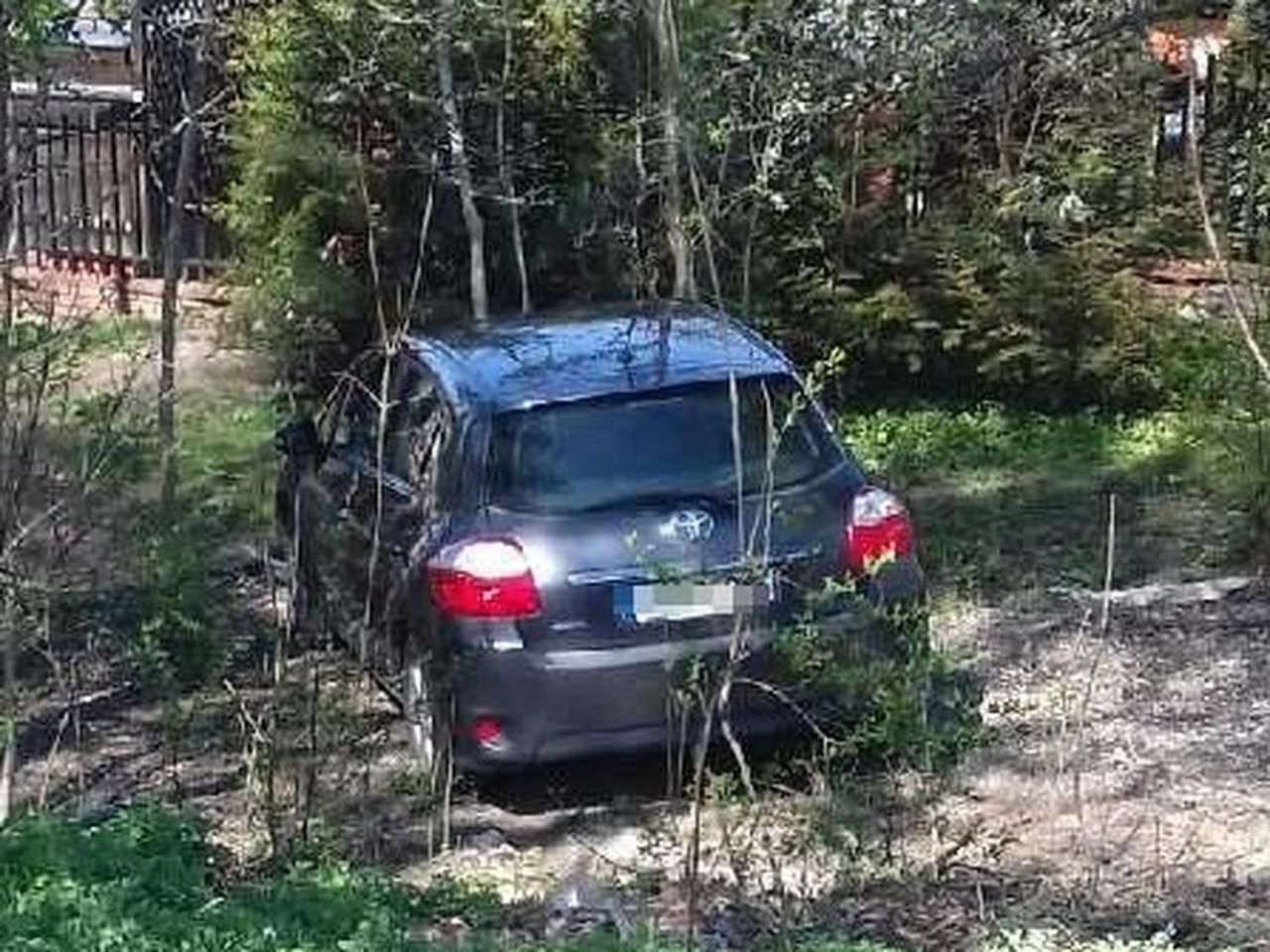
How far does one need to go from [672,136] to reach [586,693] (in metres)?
4.05

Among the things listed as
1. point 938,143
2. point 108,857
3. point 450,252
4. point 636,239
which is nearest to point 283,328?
point 450,252

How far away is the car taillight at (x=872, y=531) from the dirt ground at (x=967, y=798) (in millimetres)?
704

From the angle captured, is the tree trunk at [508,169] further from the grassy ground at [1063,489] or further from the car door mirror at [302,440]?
the car door mirror at [302,440]

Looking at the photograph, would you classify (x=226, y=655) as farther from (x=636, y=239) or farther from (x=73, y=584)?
(x=636, y=239)

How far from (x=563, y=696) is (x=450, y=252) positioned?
753 cm

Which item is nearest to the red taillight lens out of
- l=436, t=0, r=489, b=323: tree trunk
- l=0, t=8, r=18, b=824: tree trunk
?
l=0, t=8, r=18, b=824: tree trunk

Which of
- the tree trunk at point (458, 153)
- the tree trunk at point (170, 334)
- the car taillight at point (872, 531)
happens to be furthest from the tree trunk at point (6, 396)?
the tree trunk at point (458, 153)

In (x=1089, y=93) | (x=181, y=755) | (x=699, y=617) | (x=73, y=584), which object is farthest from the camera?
(x=1089, y=93)

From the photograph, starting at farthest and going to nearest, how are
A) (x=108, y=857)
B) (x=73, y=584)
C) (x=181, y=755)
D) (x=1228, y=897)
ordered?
(x=73, y=584) < (x=181, y=755) < (x=1228, y=897) < (x=108, y=857)

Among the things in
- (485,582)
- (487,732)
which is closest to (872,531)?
(485,582)

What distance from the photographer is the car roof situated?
781 cm

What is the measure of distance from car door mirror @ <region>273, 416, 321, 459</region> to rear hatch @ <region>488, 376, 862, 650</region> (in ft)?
5.65

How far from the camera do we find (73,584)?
9.86m

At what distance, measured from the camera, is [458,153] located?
41.4 ft
